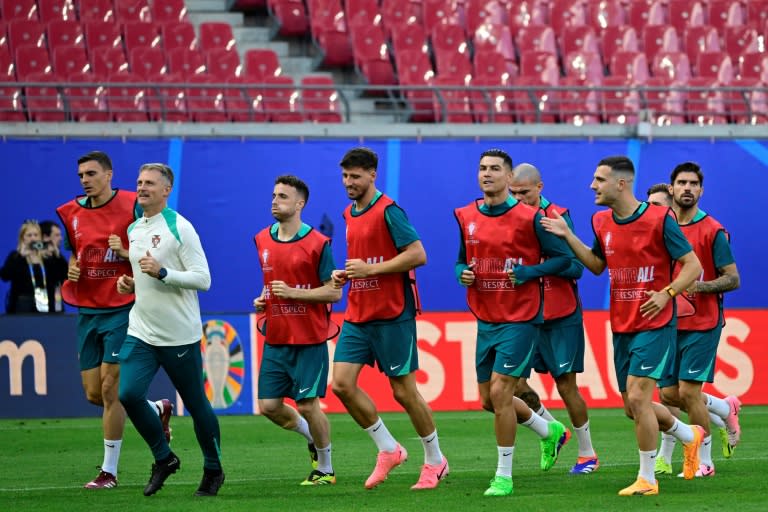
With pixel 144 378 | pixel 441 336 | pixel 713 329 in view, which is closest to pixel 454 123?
pixel 441 336

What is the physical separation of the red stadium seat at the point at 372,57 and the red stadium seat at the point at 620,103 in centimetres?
377

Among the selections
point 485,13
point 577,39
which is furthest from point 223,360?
point 577,39

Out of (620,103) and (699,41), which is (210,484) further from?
(699,41)

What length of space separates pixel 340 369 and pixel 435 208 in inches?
429

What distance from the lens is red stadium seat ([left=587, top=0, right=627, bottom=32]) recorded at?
27047 mm

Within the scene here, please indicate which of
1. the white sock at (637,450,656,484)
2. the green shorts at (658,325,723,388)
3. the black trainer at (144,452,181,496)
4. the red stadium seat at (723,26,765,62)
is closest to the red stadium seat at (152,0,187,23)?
the red stadium seat at (723,26,765,62)

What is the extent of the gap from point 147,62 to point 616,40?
29.9ft

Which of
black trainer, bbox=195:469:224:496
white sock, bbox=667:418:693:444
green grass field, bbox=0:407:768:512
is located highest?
white sock, bbox=667:418:693:444

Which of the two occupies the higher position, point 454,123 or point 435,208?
point 454,123

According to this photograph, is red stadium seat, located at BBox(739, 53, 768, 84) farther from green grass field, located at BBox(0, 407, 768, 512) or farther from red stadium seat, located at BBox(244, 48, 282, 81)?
green grass field, located at BBox(0, 407, 768, 512)

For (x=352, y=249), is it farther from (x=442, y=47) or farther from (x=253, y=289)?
(x=442, y=47)

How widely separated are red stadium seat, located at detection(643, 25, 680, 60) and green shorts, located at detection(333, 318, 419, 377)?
17359mm

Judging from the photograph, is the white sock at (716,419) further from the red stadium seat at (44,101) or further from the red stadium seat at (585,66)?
the red stadium seat at (585,66)

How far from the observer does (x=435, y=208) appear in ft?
67.5
